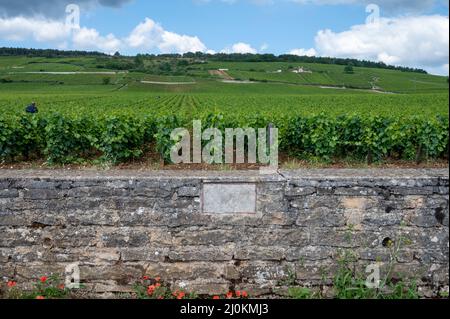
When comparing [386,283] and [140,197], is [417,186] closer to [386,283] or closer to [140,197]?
[386,283]

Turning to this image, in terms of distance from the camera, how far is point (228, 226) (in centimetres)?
429

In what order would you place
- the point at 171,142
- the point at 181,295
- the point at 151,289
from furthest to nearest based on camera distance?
1. the point at 171,142
2. the point at 151,289
3. the point at 181,295

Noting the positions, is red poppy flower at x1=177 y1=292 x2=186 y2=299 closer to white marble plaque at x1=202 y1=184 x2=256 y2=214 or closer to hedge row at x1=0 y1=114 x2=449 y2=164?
white marble plaque at x1=202 y1=184 x2=256 y2=214

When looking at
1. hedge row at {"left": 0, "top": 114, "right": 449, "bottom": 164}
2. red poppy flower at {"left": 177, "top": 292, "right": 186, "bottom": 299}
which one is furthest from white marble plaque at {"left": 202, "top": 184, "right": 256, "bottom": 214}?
hedge row at {"left": 0, "top": 114, "right": 449, "bottom": 164}

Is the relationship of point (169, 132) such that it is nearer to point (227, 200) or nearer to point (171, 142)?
point (171, 142)

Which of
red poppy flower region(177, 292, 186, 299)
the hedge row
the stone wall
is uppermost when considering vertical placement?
the hedge row

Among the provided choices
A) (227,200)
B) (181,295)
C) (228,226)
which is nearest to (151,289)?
(181,295)

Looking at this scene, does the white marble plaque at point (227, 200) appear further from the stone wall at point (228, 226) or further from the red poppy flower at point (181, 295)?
the red poppy flower at point (181, 295)

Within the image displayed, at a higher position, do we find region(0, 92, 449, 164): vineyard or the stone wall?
region(0, 92, 449, 164): vineyard

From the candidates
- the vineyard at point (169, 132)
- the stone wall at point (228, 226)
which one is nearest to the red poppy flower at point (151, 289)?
the stone wall at point (228, 226)

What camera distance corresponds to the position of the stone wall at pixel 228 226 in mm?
4250

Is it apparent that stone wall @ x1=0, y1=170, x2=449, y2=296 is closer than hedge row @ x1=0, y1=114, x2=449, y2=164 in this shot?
Yes

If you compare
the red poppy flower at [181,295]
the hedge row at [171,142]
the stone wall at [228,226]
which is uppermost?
the hedge row at [171,142]

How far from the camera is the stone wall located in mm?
4250
